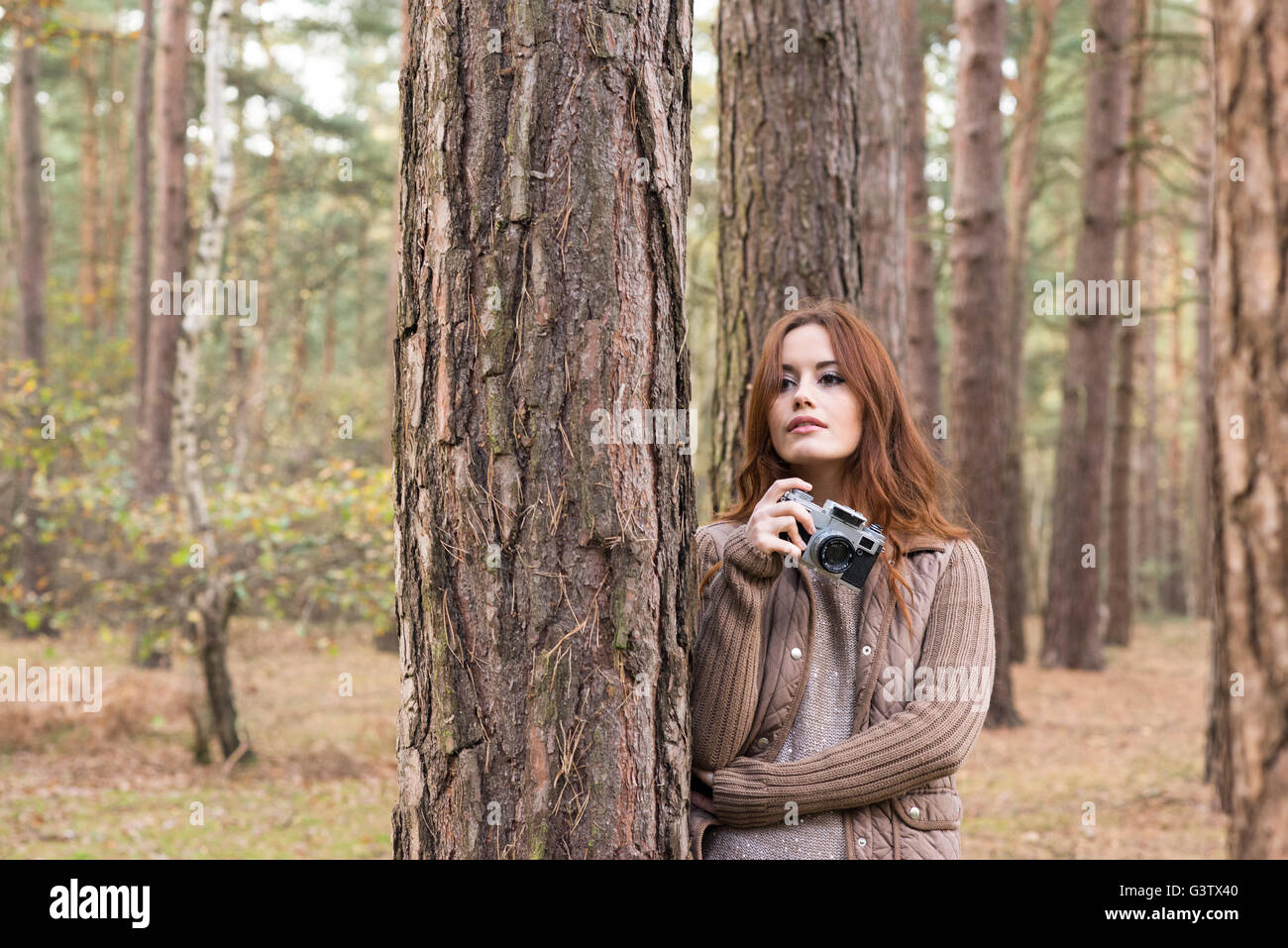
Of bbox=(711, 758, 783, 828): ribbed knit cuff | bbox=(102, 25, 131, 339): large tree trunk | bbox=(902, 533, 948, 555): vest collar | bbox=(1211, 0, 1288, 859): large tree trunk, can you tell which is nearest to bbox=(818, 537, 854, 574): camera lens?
bbox=(902, 533, 948, 555): vest collar

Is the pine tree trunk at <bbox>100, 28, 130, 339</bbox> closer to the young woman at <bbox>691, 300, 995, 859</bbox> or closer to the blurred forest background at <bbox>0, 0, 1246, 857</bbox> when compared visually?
the blurred forest background at <bbox>0, 0, 1246, 857</bbox>

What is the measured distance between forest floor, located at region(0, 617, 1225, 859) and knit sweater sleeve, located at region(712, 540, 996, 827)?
17.6ft

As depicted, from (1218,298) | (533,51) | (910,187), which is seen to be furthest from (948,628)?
(910,187)

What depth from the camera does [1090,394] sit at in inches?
565

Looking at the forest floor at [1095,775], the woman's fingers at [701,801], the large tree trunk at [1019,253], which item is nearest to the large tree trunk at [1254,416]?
the woman's fingers at [701,801]

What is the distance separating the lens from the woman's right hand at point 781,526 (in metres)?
2.45

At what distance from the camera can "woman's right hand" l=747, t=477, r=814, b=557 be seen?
96.3 inches

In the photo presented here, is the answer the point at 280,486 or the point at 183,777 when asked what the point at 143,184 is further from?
the point at 183,777

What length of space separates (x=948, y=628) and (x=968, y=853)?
5492 mm

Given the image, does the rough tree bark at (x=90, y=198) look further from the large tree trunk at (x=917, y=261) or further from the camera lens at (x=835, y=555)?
the camera lens at (x=835, y=555)

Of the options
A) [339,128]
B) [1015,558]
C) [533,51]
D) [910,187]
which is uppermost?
[339,128]

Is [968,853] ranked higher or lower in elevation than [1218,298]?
lower
